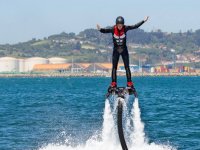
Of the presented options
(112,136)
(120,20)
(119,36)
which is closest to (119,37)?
(119,36)

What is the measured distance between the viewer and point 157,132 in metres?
49.2

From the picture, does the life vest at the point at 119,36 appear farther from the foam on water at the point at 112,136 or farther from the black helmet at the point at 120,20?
the foam on water at the point at 112,136

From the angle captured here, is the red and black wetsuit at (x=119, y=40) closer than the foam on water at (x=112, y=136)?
Yes

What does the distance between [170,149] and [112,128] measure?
11.4m

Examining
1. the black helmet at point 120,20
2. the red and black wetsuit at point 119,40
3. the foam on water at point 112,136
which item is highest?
the black helmet at point 120,20

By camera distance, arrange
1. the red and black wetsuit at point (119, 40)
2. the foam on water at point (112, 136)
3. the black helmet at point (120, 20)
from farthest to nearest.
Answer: the foam on water at point (112, 136) < the red and black wetsuit at point (119, 40) < the black helmet at point (120, 20)

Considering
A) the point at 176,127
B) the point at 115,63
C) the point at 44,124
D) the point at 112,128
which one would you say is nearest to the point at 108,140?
the point at 112,128

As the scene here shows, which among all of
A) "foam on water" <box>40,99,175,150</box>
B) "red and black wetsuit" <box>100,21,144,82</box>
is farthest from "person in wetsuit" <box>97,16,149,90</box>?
"foam on water" <box>40,99,175,150</box>

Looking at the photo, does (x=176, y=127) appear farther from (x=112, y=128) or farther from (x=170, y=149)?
(x=112, y=128)

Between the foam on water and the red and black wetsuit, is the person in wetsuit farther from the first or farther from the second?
the foam on water

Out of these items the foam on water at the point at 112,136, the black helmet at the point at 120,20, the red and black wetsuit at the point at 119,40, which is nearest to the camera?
the black helmet at the point at 120,20

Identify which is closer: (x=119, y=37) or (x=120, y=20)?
(x=120, y=20)

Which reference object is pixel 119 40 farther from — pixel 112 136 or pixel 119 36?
pixel 112 136

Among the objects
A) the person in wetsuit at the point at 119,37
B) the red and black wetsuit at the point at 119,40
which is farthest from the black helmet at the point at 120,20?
the red and black wetsuit at the point at 119,40
